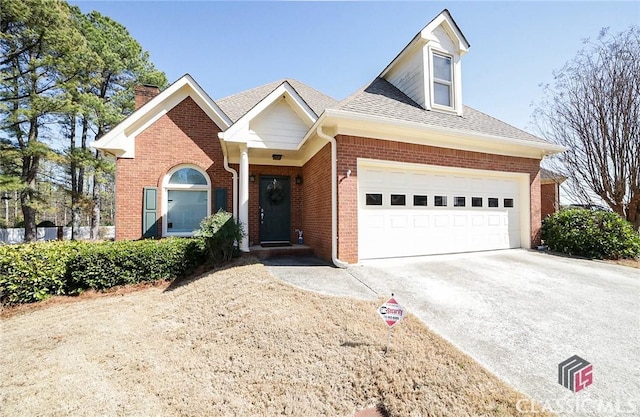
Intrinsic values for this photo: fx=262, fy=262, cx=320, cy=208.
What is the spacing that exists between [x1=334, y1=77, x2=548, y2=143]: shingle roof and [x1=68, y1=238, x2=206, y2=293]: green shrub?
571cm

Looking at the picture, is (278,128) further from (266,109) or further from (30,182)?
(30,182)

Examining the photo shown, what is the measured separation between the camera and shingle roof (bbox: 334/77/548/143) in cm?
690

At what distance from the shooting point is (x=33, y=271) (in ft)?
19.6

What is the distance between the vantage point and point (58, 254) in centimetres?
627

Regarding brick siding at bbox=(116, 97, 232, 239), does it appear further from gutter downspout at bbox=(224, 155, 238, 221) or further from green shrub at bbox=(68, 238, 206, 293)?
green shrub at bbox=(68, 238, 206, 293)

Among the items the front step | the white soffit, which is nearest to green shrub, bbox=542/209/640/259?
the front step

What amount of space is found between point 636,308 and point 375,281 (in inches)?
172

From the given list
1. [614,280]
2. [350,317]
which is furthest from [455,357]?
[614,280]

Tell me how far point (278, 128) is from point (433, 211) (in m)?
5.30

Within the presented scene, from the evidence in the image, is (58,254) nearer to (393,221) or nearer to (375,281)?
(375,281)

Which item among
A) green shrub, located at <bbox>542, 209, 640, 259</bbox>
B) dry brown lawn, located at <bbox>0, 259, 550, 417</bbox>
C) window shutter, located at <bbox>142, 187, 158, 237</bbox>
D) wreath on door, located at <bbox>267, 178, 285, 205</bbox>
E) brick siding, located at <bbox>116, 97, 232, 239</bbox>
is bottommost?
dry brown lawn, located at <bbox>0, 259, 550, 417</bbox>

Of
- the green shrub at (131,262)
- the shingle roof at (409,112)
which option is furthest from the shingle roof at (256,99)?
the green shrub at (131,262)

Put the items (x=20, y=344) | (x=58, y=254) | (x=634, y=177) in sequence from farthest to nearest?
(x=634, y=177) < (x=58, y=254) < (x=20, y=344)

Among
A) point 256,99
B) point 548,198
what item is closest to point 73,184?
point 256,99
